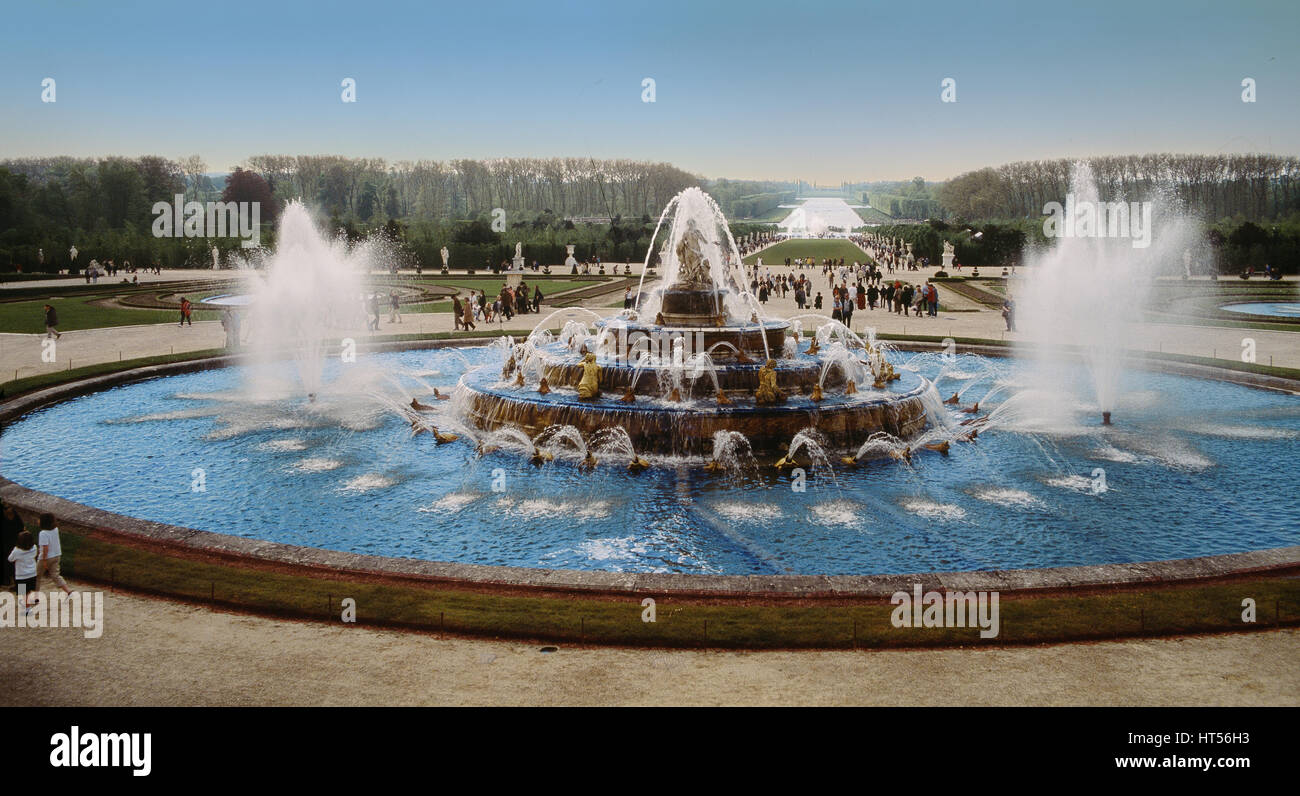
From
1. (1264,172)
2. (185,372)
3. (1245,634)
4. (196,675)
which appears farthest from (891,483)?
(1264,172)

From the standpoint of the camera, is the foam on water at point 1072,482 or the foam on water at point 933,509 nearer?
the foam on water at point 933,509

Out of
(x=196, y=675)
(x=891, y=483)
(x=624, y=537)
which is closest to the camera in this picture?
(x=196, y=675)

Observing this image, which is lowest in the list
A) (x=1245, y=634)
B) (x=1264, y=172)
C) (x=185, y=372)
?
(x=1245, y=634)

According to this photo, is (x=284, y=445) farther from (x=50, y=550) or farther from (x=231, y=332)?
(x=231, y=332)

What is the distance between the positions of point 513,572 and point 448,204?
603 ft

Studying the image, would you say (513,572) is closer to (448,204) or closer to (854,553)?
(854,553)

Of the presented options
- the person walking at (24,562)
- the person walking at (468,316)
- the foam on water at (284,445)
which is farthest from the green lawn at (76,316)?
the person walking at (24,562)

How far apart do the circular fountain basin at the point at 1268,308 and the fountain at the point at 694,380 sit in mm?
31406

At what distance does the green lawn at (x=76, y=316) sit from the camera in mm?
43125

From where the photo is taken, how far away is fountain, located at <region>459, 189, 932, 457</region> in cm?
2028

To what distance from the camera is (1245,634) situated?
10.8 meters

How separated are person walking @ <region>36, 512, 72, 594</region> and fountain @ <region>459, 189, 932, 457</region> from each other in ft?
34.5

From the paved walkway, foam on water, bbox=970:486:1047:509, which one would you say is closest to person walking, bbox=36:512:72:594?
foam on water, bbox=970:486:1047:509

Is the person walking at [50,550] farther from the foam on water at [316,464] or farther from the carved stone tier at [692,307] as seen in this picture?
the carved stone tier at [692,307]
